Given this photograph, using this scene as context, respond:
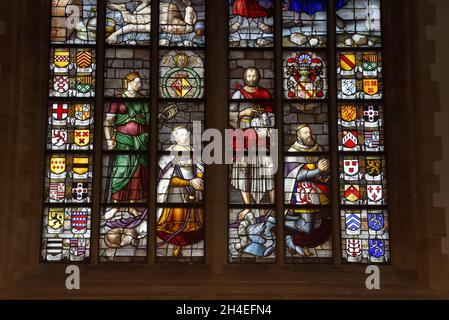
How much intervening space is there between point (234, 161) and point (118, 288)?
5.02 ft

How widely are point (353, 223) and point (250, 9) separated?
Result: 2185mm

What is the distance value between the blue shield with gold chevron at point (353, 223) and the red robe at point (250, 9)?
2.00 meters

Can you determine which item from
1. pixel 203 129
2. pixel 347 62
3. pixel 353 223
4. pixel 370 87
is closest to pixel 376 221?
pixel 353 223

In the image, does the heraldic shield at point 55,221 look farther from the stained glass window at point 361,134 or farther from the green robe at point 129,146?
the stained glass window at point 361,134

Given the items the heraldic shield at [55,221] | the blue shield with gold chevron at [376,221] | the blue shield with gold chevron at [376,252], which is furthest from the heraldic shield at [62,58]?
the blue shield with gold chevron at [376,252]

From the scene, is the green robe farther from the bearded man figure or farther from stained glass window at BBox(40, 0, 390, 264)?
the bearded man figure

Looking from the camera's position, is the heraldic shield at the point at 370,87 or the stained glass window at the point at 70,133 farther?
the heraldic shield at the point at 370,87

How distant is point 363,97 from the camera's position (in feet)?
27.8

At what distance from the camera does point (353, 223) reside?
26.8ft

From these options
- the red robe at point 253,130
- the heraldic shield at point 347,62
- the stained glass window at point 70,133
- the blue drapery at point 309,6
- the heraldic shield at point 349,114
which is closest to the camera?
the stained glass window at point 70,133

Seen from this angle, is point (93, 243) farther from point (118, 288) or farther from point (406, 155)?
point (406, 155)

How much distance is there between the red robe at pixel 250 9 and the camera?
8625mm

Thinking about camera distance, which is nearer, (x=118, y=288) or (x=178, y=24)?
(x=118, y=288)

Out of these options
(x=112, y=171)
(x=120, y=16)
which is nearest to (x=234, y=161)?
(x=112, y=171)
